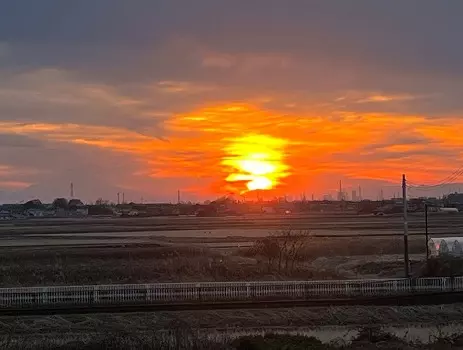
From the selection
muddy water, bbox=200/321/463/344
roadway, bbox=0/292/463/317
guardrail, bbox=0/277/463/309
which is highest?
guardrail, bbox=0/277/463/309

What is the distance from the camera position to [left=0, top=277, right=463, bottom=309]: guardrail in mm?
28203

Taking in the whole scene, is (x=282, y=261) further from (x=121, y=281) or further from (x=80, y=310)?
(x=80, y=310)

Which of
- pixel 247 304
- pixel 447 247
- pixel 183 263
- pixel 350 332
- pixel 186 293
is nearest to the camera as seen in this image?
Result: pixel 350 332

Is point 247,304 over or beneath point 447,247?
beneath

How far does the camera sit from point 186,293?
2898 cm

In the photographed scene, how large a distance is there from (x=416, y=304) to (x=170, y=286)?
38.0 feet

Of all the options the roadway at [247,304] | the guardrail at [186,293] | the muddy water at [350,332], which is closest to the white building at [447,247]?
the roadway at [247,304]

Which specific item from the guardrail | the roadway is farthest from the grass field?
the roadway

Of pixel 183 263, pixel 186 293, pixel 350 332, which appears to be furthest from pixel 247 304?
pixel 183 263

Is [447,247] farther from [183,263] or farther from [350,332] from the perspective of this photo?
[183,263]

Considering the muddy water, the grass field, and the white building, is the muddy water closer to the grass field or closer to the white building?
the grass field

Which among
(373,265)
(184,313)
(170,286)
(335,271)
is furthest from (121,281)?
(373,265)

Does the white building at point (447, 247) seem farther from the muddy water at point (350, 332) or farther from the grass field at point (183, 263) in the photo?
the muddy water at point (350, 332)

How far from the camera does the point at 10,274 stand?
39.2 m
